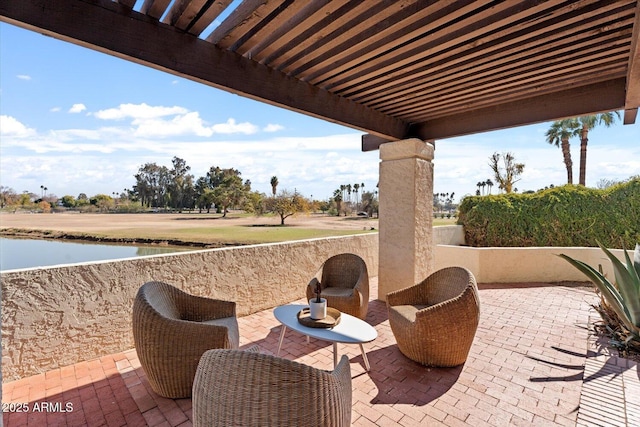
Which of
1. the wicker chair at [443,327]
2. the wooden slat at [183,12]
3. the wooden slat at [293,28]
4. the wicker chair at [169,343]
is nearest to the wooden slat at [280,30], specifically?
the wooden slat at [293,28]

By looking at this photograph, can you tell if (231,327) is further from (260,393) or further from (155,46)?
(155,46)

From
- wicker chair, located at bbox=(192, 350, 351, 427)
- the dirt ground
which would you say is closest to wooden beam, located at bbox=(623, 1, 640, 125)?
wicker chair, located at bbox=(192, 350, 351, 427)

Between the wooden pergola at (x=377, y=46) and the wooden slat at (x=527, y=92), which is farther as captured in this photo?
the wooden slat at (x=527, y=92)

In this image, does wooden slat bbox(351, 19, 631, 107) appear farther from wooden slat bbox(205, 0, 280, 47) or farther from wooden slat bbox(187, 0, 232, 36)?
wooden slat bbox(187, 0, 232, 36)

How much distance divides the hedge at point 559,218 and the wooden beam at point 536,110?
15.8 ft

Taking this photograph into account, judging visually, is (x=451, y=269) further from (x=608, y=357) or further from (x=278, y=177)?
(x=278, y=177)

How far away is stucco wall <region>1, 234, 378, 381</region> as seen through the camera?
8.34ft

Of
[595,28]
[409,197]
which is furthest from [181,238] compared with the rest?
[595,28]

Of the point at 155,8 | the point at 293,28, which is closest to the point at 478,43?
the point at 293,28

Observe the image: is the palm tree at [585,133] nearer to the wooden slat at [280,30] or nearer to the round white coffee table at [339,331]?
the round white coffee table at [339,331]

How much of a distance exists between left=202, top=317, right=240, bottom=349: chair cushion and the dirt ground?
3523mm

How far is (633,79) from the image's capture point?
2162mm

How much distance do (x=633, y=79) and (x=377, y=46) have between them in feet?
6.03

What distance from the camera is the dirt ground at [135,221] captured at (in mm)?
6228
